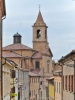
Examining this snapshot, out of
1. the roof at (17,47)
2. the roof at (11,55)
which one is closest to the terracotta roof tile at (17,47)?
the roof at (17,47)

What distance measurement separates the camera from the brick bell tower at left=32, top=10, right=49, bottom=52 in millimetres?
110569

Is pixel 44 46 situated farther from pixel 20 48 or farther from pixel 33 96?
pixel 33 96

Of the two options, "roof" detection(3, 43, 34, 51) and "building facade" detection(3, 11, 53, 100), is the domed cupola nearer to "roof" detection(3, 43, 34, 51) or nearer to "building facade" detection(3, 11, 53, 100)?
"building facade" detection(3, 11, 53, 100)

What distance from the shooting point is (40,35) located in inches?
4427

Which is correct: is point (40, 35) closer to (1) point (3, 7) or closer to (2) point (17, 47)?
(2) point (17, 47)

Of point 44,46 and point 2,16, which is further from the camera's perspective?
point 44,46

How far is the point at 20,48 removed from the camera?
103125mm

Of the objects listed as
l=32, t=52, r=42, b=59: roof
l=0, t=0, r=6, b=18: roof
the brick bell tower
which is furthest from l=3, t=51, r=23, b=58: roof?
l=0, t=0, r=6, b=18: roof

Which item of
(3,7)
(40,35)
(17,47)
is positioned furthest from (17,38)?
(3,7)

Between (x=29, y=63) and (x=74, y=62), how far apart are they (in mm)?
80254

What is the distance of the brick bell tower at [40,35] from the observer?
363 ft

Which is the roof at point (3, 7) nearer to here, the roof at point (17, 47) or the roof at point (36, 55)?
the roof at point (17, 47)

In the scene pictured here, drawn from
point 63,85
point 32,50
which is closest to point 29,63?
point 32,50

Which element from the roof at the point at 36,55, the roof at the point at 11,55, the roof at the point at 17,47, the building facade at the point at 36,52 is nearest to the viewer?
the roof at the point at 11,55
